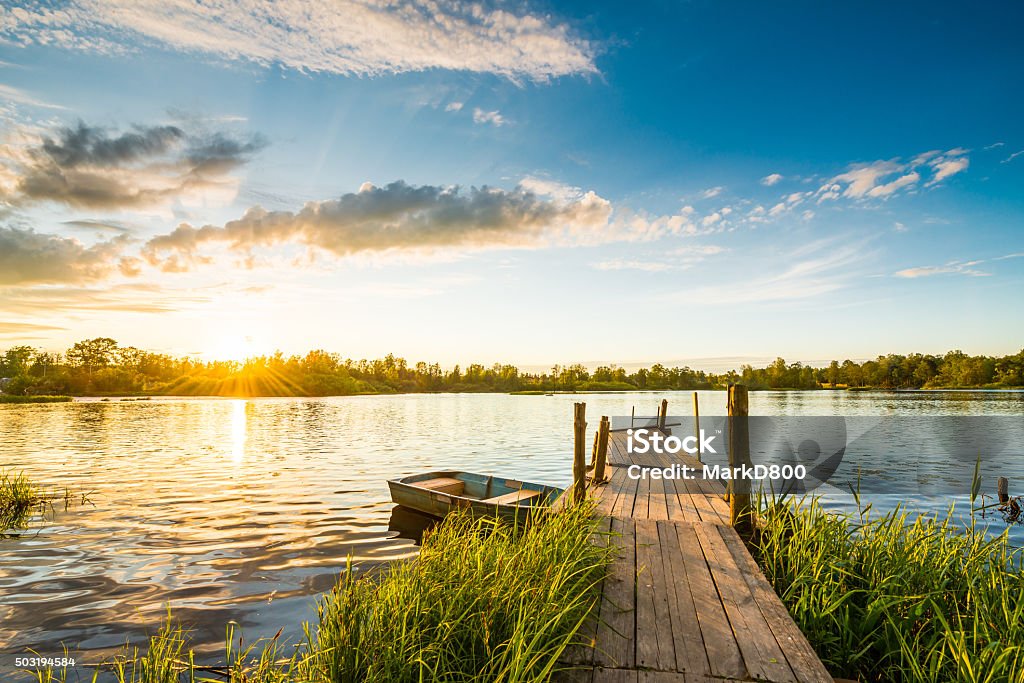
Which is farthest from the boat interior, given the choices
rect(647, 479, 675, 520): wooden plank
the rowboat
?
rect(647, 479, 675, 520): wooden plank

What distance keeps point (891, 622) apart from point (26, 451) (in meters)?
38.1

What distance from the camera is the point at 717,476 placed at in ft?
51.8

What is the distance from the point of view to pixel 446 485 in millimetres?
16641

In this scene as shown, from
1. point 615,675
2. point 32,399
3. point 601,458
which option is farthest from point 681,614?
point 32,399

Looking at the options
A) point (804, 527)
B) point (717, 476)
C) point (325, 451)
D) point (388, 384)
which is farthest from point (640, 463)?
point (388, 384)

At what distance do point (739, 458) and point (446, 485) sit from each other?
968 cm

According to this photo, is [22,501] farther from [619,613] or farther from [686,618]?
[686,618]

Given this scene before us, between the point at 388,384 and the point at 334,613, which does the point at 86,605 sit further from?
the point at 388,384

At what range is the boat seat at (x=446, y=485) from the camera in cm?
1645

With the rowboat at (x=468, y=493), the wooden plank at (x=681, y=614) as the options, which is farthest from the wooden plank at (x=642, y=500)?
the wooden plank at (x=681, y=614)

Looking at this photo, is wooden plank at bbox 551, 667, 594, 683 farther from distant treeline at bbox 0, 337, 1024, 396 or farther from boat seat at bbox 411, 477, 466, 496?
distant treeline at bbox 0, 337, 1024, 396

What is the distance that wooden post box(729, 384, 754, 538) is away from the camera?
8.91 metres

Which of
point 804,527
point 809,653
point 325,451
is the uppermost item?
point 804,527

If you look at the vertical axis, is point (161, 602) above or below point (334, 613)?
below
